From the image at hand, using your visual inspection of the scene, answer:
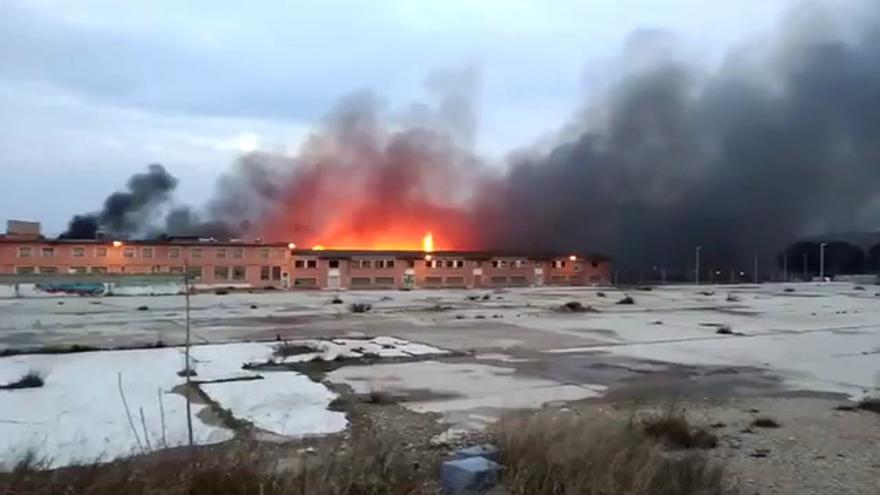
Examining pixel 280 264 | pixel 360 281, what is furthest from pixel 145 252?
pixel 360 281

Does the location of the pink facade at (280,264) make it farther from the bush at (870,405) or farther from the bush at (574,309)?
the bush at (870,405)

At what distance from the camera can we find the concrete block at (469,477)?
18.3ft

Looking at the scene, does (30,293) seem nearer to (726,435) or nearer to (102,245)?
(102,245)

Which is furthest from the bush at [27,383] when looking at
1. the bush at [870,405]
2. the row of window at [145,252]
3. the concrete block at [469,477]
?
the row of window at [145,252]

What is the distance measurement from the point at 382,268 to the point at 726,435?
62.5m

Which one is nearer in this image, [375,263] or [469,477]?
[469,477]

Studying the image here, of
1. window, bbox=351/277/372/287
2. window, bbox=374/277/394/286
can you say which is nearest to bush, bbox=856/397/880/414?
window, bbox=351/277/372/287

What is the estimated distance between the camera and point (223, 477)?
5082mm

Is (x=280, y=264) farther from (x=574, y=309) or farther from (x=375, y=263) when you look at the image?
(x=574, y=309)

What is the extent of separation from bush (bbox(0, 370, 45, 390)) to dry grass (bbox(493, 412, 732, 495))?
28.4 ft

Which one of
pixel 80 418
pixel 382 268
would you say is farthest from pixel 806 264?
pixel 80 418

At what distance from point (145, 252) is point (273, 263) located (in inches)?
424

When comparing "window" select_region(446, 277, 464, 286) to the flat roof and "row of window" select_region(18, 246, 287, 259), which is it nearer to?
the flat roof

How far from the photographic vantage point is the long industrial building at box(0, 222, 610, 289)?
210 ft
